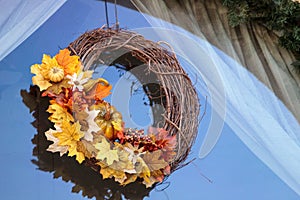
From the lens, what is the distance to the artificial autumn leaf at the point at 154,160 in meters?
1.43

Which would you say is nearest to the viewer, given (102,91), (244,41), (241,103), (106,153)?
(106,153)

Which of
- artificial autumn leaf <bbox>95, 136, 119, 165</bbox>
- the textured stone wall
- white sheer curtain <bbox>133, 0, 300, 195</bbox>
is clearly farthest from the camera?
the textured stone wall

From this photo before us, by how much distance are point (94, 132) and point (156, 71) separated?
0.26 m

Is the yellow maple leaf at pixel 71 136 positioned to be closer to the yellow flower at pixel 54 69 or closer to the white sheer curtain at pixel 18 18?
the yellow flower at pixel 54 69

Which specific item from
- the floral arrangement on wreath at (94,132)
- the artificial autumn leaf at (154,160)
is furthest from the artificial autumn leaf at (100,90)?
the artificial autumn leaf at (154,160)

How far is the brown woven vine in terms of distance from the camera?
146cm

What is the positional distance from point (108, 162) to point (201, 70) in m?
0.44

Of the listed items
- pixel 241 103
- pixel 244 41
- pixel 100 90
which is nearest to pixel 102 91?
pixel 100 90

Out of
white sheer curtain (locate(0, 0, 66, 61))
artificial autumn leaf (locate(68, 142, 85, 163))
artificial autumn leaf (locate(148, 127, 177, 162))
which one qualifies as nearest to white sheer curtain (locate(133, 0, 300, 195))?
artificial autumn leaf (locate(148, 127, 177, 162))

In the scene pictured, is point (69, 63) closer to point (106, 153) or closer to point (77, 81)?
point (77, 81)

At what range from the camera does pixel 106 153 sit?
4.55ft

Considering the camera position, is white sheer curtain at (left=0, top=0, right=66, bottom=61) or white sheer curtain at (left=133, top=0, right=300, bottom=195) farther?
white sheer curtain at (left=133, top=0, right=300, bottom=195)

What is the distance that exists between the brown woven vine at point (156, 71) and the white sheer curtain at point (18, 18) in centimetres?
13

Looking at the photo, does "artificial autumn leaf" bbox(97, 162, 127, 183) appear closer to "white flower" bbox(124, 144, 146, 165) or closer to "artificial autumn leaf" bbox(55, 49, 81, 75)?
"white flower" bbox(124, 144, 146, 165)
